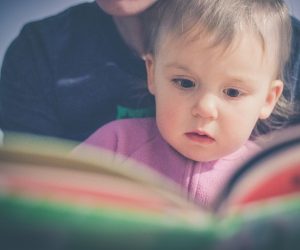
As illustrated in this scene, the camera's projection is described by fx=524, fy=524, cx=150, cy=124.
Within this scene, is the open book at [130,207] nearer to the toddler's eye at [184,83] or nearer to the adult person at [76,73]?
the toddler's eye at [184,83]

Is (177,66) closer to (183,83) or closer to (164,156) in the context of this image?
(183,83)

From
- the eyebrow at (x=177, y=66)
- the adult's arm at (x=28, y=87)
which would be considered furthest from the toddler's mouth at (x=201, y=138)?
the adult's arm at (x=28, y=87)

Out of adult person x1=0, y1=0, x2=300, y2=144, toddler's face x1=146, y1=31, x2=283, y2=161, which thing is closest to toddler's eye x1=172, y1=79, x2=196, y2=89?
toddler's face x1=146, y1=31, x2=283, y2=161

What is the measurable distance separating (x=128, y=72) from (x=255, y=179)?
1.71 feet

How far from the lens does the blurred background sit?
3.45 feet

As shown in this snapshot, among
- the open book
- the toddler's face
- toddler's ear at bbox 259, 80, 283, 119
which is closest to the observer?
the open book

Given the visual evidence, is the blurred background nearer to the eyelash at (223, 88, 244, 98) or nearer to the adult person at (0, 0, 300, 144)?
the adult person at (0, 0, 300, 144)

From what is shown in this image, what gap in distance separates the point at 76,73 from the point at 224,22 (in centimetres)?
33

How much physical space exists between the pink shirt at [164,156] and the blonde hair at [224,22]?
6.0 inches

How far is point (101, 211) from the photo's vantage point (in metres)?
0.56

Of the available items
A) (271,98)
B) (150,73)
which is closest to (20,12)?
(150,73)

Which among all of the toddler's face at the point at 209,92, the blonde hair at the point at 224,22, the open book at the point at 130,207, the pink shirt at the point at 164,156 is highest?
the blonde hair at the point at 224,22

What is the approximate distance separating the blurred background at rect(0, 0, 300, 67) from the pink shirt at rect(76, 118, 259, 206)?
269mm

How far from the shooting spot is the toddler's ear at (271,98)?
0.98m
